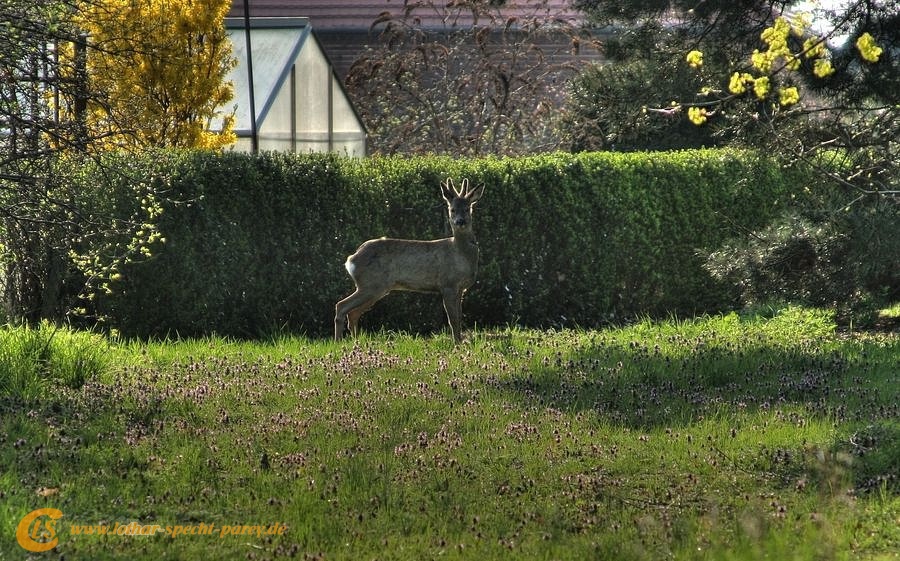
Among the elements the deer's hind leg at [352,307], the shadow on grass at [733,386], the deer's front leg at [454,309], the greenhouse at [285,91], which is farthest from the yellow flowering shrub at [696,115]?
the greenhouse at [285,91]

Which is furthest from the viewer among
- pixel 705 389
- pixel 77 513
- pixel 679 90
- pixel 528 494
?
pixel 679 90

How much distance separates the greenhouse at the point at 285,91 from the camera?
17.3 m

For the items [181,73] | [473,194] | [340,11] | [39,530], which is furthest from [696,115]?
[340,11]

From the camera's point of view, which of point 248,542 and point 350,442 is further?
point 350,442

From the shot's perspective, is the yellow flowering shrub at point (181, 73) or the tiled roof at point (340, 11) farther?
the tiled roof at point (340, 11)

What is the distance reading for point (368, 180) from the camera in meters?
13.6

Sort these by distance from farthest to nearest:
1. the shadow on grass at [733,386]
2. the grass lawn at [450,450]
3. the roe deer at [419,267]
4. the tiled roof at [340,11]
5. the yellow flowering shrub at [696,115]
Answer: the tiled roof at [340,11] → the roe deer at [419,267] → the yellow flowering shrub at [696,115] → the shadow on grass at [733,386] → the grass lawn at [450,450]

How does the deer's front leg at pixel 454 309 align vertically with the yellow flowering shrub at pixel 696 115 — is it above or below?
below

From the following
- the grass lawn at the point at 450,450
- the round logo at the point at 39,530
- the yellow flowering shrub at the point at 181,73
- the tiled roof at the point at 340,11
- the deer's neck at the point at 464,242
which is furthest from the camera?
the tiled roof at the point at 340,11

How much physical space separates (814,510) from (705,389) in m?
3.34

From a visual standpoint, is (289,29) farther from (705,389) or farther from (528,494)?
(528,494)

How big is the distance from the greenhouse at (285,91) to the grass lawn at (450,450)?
650cm

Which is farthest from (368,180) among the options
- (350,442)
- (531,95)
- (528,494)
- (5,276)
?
(531,95)

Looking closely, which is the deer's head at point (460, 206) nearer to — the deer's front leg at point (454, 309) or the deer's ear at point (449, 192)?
the deer's ear at point (449, 192)
